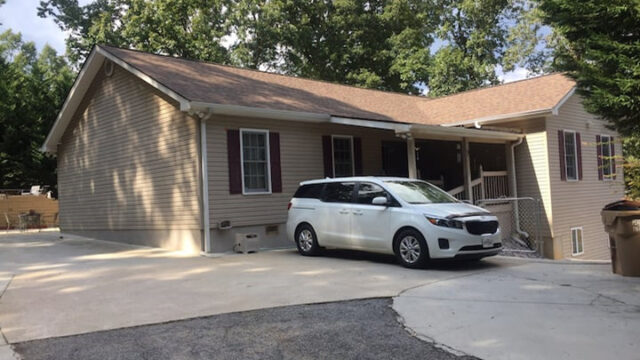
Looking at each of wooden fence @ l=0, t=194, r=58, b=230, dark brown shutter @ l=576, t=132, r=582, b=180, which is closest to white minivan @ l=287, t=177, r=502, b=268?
dark brown shutter @ l=576, t=132, r=582, b=180

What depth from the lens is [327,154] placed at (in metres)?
15.1

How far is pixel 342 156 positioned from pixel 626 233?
8.69 meters

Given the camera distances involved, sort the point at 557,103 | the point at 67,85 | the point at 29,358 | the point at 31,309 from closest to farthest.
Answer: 1. the point at 29,358
2. the point at 31,309
3. the point at 557,103
4. the point at 67,85

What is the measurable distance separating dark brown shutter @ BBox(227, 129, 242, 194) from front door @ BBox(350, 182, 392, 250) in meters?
3.64

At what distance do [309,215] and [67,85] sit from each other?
24180 millimetres

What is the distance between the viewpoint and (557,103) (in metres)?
15.9

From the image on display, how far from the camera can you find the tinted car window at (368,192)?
33.8ft

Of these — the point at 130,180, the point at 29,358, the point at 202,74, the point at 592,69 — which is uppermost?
the point at 202,74

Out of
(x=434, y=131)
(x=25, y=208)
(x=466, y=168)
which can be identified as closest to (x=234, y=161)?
(x=434, y=131)

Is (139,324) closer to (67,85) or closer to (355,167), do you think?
(355,167)

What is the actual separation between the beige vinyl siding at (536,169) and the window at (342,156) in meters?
5.25

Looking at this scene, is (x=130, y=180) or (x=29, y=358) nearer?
(x=29, y=358)

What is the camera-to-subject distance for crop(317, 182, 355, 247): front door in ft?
34.8

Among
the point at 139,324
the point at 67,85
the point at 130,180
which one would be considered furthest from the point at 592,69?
the point at 67,85
